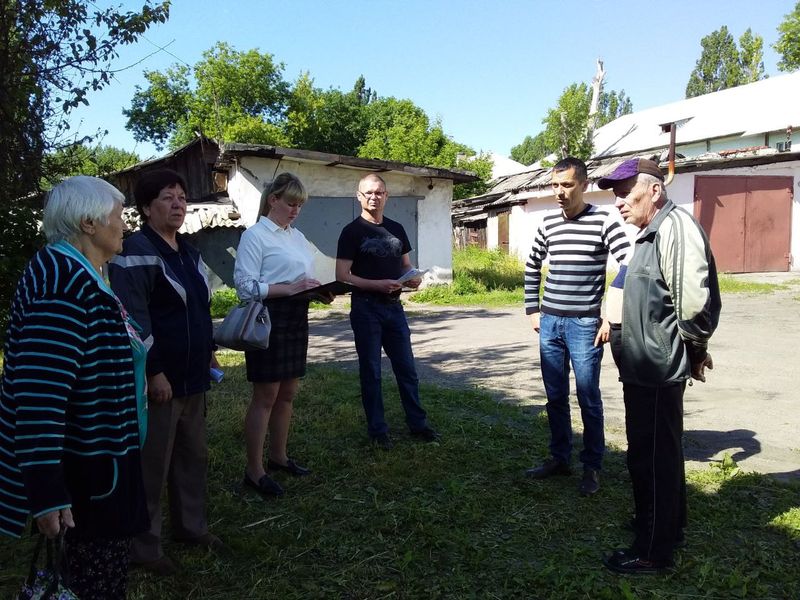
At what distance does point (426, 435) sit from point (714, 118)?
106 ft

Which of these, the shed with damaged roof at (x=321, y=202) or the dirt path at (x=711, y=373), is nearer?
the dirt path at (x=711, y=373)

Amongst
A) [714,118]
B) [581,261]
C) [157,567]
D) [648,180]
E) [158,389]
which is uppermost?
[714,118]

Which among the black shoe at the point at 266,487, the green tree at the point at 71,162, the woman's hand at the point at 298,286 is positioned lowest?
the black shoe at the point at 266,487

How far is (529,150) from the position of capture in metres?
83.4

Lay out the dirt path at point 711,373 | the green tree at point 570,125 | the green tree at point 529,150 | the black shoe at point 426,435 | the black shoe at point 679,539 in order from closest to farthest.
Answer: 1. the black shoe at point 679,539
2. the black shoe at point 426,435
3. the dirt path at point 711,373
4. the green tree at point 570,125
5. the green tree at point 529,150

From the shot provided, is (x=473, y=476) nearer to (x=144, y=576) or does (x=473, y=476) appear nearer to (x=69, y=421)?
(x=144, y=576)

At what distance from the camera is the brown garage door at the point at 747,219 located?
18.3 metres

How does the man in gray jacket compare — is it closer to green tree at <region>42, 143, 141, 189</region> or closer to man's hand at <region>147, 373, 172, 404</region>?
man's hand at <region>147, 373, 172, 404</region>

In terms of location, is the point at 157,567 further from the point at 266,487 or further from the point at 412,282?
the point at 412,282

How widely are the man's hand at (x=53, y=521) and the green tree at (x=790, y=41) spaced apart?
39.0 m

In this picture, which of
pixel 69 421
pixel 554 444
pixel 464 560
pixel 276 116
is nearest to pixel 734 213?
pixel 554 444

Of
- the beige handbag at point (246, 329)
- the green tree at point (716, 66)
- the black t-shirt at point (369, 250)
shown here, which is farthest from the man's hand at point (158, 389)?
the green tree at point (716, 66)

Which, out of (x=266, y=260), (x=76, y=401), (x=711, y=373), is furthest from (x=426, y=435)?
(x=711, y=373)

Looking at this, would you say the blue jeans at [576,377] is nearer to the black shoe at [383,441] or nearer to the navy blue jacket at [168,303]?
the black shoe at [383,441]
